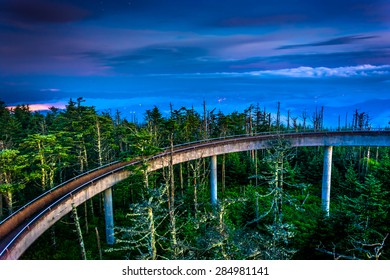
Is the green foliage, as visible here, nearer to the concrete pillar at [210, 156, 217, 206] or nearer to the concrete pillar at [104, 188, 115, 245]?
the concrete pillar at [104, 188, 115, 245]

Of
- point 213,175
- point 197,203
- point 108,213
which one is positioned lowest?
point 108,213

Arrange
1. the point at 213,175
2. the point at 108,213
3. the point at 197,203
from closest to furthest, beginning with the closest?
the point at 108,213, the point at 197,203, the point at 213,175

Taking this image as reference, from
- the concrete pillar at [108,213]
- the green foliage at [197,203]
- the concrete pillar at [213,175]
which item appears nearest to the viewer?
the green foliage at [197,203]

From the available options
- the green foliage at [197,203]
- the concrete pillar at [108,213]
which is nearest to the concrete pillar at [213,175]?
the green foliage at [197,203]

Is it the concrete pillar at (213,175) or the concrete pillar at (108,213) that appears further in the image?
the concrete pillar at (213,175)

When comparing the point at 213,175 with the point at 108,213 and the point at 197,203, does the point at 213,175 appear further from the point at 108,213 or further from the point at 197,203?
the point at 108,213

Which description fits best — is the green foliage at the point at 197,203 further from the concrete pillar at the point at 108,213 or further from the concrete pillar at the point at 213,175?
the concrete pillar at the point at 213,175

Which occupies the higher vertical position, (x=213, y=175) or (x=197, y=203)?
(x=213, y=175)

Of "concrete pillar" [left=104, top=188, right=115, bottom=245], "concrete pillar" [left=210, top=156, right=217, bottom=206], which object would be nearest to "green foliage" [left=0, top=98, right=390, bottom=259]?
"concrete pillar" [left=104, top=188, right=115, bottom=245]

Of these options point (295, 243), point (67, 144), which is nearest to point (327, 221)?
point (295, 243)

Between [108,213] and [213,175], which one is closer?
[108,213]

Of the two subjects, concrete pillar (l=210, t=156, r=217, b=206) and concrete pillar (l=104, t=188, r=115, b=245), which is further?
concrete pillar (l=210, t=156, r=217, b=206)

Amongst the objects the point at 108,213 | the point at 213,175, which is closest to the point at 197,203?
the point at 213,175
